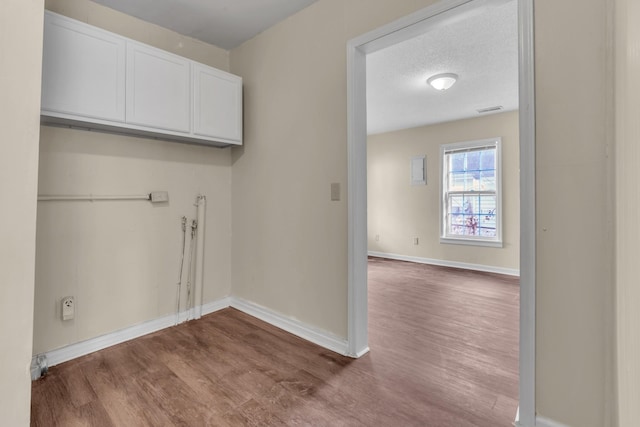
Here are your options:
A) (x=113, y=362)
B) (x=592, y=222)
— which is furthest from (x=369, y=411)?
(x=113, y=362)

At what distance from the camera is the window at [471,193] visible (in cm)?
458

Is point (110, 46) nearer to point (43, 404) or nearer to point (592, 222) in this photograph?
point (43, 404)

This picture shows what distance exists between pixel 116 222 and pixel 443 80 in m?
3.38

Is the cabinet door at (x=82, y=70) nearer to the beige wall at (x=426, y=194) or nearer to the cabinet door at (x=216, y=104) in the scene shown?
the cabinet door at (x=216, y=104)

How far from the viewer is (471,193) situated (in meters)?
4.83

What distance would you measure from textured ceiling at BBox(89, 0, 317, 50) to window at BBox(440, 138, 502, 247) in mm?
3708

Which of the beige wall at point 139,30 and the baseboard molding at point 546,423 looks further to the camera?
the beige wall at point 139,30

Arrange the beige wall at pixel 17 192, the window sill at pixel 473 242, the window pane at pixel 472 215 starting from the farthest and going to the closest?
the window pane at pixel 472 215 < the window sill at pixel 473 242 < the beige wall at pixel 17 192

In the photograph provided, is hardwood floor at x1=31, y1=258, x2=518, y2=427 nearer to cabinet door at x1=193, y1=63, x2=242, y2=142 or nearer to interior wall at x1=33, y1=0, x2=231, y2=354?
interior wall at x1=33, y1=0, x2=231, y2=354

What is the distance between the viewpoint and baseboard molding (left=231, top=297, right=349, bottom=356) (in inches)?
81.4

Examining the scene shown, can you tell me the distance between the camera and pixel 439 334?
2369 mm

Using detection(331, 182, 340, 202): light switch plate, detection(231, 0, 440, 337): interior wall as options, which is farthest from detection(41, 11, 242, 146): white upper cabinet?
detection(331, 182, 340, 202): light switch plate

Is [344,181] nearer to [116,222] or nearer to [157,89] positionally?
[157,89]
